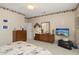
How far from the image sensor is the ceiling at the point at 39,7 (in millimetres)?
1902

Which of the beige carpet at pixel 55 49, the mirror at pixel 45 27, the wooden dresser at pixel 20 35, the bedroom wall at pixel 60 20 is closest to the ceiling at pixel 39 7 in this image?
the bedroom wall at pixel 60 20

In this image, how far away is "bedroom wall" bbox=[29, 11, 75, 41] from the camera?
1.91m

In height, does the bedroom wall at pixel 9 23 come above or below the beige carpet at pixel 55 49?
above

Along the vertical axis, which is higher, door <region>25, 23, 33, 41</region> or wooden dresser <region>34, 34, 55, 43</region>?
door <region>25, 23, 33, 41</region>

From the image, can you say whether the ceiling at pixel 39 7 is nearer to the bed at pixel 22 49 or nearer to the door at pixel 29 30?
the door at pixel 29 30

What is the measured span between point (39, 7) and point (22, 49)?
0.87 meters

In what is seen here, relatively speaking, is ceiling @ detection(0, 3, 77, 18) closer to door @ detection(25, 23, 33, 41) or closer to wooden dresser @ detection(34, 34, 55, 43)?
door @ detection(25, 23, 33, 41)

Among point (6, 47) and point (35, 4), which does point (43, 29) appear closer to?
point (35, 4)

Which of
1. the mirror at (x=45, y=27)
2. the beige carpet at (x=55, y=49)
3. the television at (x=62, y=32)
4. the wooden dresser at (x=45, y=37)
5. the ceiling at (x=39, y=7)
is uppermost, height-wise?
the ceiling at (x=39, y=7)

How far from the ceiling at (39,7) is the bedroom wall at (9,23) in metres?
0.11

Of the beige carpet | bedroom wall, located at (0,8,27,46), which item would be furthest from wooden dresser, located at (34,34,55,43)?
bedroom wall, located at (0,8,27,46)

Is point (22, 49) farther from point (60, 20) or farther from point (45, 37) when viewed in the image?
point (60, 20)

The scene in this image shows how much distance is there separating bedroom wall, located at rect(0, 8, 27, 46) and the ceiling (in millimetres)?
113

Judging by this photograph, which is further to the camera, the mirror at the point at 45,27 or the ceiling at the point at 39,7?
the mirror at the point at 45,27
